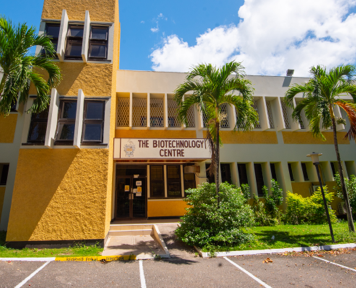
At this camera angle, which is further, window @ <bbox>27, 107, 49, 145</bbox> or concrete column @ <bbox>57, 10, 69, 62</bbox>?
concrete column @ <bbox>57, 10, 69, 62</bbox>

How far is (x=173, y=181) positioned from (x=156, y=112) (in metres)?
4.13

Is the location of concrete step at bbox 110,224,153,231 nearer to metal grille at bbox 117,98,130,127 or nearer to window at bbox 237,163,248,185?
metal grille at bbox 117,98,130,127

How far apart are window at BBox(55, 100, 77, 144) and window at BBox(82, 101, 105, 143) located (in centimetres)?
43

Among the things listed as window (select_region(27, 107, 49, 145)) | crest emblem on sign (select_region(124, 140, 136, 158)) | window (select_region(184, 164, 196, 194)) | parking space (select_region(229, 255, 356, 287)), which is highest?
window (select_region(27, 107, 49, 145))

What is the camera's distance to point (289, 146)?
1230 cm

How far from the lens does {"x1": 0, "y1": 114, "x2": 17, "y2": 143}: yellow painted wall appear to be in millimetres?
9797

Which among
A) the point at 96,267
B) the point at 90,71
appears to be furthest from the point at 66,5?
the point at 96,267

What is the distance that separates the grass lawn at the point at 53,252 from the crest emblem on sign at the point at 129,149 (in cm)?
398

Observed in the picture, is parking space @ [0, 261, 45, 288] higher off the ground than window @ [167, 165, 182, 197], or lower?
lower

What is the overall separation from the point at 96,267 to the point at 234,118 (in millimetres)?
9657

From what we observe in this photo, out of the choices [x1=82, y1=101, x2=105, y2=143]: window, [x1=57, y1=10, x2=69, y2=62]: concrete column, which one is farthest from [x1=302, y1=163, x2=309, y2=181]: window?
[x1=57, y1=10, x2=69, y2=62]: concrete column

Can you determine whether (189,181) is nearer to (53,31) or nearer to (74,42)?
(74,42)

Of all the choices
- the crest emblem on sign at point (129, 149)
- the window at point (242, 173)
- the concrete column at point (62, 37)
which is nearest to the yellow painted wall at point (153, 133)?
the crest emblem on sign at point (129, 149)

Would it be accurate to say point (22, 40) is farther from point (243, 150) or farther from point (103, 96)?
point (243, 150)
